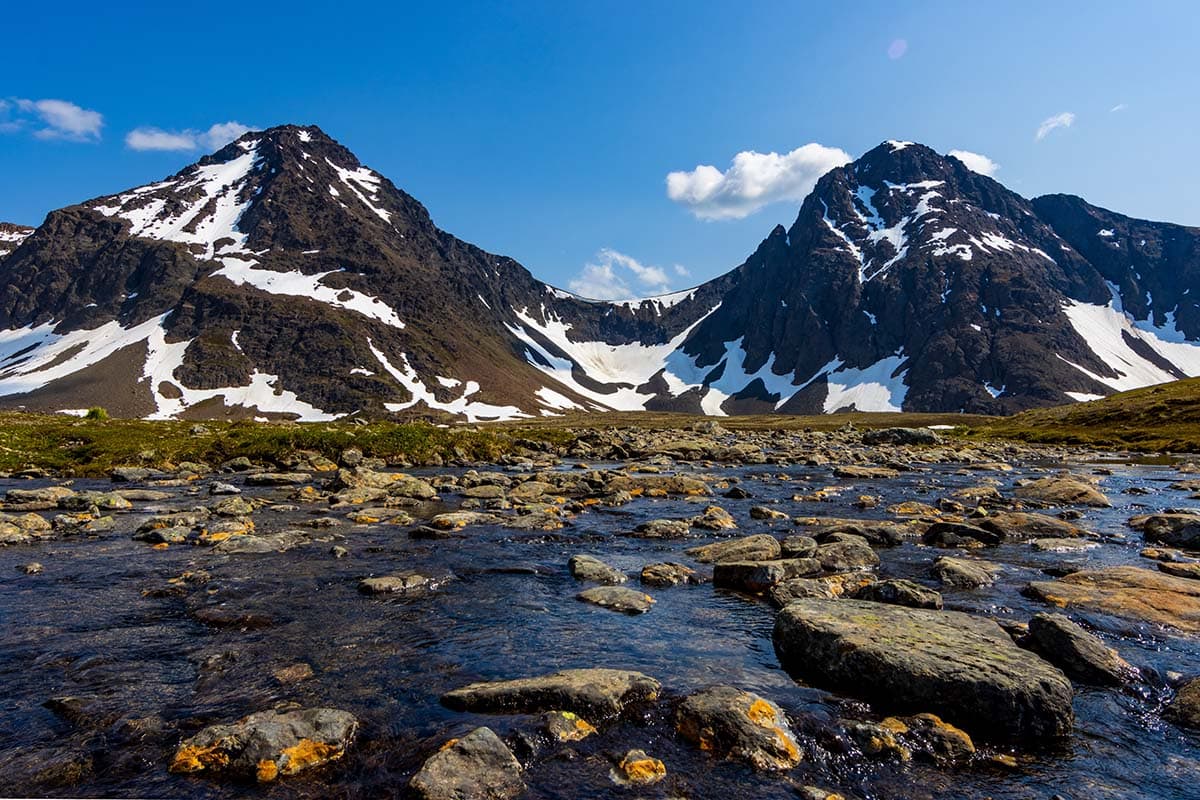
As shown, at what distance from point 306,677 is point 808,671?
8547 millimetres

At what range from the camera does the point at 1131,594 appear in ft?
46.6

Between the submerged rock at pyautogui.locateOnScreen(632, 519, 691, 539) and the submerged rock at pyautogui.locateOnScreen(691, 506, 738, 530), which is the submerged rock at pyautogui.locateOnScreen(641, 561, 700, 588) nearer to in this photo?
the submerged rock at pyautogui.locateOnScreen(632, 519, 691, 539)

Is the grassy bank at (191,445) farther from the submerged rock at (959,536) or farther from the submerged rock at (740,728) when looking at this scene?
the submerged rock at (740,728)

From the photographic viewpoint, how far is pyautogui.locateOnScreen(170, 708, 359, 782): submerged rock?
7.33m

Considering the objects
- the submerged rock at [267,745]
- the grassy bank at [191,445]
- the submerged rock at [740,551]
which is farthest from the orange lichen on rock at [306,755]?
the grassy bank at [191,445]

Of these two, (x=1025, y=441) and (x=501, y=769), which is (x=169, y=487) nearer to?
(x=501, y=769)

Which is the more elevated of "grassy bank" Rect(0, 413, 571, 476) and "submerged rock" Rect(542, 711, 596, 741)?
"grassy bank" Rect(0, 413, 571, 476)

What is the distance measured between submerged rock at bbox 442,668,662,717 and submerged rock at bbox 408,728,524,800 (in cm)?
124

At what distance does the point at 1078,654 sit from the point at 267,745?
500 inches

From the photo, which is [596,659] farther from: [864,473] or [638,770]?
[864,473]

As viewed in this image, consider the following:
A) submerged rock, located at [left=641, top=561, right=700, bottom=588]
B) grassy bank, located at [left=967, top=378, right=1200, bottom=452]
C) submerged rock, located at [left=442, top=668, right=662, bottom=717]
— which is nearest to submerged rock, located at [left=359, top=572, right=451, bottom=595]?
submerged rock, located at [left=641, top=561, right=700, bottom=588]

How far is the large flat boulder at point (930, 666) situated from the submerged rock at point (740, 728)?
187 centimetres

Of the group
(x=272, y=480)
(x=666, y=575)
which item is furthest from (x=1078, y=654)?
(x=272, y=480)

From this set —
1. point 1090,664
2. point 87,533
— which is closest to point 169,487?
point 87,533
